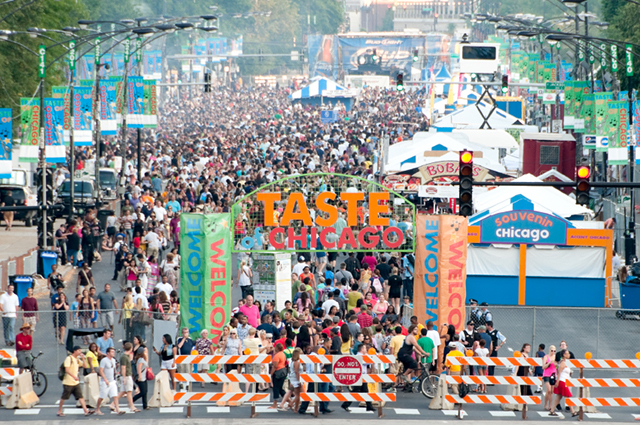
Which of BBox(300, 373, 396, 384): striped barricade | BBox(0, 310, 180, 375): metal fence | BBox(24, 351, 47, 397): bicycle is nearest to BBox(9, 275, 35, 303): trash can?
BBox(0, 310, 180, 375): metal fence

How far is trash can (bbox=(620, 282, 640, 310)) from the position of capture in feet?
86.6

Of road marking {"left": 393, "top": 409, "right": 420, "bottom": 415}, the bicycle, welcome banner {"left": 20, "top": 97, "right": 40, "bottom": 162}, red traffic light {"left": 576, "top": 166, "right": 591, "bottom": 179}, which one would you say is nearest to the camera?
road marking {"left": 393, "top": 409, "right": 420, "bottom": 415}

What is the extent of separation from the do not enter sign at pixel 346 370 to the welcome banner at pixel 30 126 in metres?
15.3

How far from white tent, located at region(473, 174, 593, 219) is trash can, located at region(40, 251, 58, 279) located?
11003 millimetres

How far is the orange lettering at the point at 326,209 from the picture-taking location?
2136 cm

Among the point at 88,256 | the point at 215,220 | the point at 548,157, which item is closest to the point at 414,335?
the point at 215,220

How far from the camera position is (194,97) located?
12331 centimetres

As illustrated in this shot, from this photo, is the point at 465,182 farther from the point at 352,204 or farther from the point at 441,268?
the point at 352,204

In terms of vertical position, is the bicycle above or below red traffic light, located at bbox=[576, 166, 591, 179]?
below

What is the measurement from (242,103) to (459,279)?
87899mm

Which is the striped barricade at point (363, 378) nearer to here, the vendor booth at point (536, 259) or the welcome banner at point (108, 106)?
the vendor booth at point (536, 259)

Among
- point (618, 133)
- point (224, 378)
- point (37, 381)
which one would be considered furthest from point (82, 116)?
point (224, 378)

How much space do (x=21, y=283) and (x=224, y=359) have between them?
9173 mm

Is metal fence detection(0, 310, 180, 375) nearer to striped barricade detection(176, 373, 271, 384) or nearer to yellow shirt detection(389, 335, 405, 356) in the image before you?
striped barricade detection(176, 373, 271, 384)
